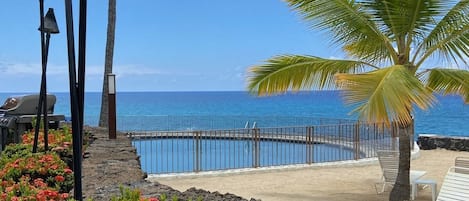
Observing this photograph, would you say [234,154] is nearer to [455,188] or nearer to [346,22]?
[346,22]

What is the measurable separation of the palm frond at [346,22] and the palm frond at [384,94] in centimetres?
122

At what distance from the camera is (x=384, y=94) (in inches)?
218

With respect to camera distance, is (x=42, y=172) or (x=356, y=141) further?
(x=356, y=141)

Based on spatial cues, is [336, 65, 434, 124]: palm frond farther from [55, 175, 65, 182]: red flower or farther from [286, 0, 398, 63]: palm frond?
[55, 175, 65, 182]: red flower

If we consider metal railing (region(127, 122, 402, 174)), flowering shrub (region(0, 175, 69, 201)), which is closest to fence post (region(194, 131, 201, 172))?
metal railing (region(127, 122, 402, 174))

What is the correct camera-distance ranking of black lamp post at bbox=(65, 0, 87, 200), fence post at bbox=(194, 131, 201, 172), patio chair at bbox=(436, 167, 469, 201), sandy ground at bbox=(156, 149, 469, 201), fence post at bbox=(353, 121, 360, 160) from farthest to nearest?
fence post at bbox=(353, 121, 360, 160) → fence post at bbox=(194, 131, 201, 172) → sandy ground at bbox=(156, 149, 469, 201) → patio chair at bbox=(436, 167, 469, 201) → black lamp post at bbox=(65, 0, 87, 200)

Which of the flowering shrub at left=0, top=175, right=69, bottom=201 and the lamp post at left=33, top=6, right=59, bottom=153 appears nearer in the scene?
the flowering shrub at left=0, top=175, right=69, bottom=201

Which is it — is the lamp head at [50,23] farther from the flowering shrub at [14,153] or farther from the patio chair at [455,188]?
the patio chair at [455,188]

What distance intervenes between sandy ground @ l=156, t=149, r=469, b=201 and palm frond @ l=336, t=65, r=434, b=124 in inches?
113

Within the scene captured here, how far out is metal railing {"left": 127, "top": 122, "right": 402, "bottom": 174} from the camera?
1195 cm

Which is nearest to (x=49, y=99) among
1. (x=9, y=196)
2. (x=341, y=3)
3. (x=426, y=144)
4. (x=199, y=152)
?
(x=199, y=152)

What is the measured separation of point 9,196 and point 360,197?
6.30 metres

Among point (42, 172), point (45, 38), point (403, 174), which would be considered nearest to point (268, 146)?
point (403, 174)

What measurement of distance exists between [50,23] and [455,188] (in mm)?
5321
